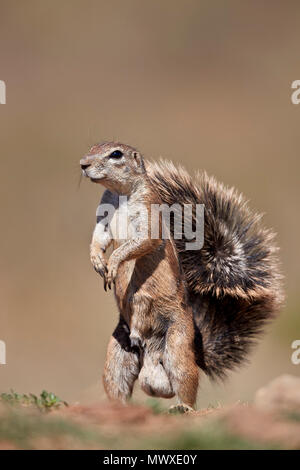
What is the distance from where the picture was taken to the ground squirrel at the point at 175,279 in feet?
21.3

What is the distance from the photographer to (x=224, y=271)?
23.2ft

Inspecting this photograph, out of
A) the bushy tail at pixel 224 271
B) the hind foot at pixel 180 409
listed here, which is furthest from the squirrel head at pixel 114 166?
the hind foot at pixel 180 409

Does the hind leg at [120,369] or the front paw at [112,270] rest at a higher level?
the front paw at [112,270]

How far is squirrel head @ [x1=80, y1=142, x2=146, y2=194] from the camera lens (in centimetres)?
631

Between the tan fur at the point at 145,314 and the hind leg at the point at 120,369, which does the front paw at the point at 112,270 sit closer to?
the tan fur at the point at 145,314

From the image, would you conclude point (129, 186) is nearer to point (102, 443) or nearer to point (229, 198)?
point (229, 198)

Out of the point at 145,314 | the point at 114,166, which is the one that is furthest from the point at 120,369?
the point at 114,166

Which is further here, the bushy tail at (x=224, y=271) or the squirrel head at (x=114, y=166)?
the bushy tail at (x=224, y=271)

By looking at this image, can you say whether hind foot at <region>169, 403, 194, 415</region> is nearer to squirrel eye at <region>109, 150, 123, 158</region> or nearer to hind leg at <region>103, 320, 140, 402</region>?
hind leg at <region>103, 320, 140, 402</region>

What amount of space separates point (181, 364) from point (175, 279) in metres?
0.71

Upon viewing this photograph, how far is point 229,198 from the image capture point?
7383 millimetres

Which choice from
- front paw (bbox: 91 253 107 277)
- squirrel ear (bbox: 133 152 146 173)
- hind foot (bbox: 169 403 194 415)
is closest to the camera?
hind foot (bbox: 169 403 194 415)

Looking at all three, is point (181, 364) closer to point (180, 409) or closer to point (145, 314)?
point (180, 409)

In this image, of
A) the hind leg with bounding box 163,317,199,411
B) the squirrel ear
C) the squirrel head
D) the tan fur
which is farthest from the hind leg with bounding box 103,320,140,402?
the squirrel ear
